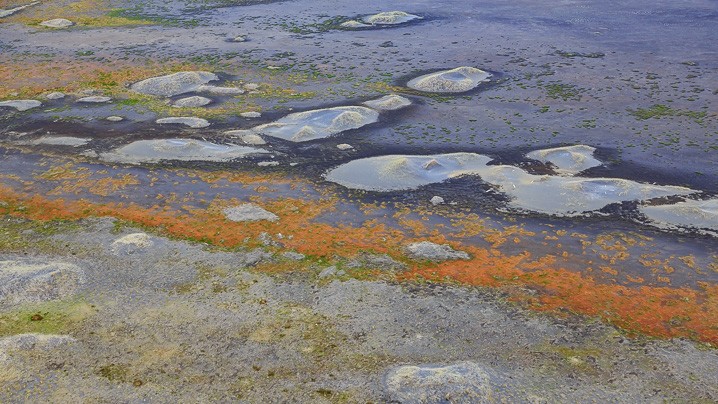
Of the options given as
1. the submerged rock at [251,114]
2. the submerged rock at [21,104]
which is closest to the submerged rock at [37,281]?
the submerged rock at [251,114]

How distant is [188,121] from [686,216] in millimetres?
34772

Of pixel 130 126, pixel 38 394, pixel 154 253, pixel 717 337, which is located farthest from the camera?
pixel 130 126

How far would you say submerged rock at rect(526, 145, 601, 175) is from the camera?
127ft

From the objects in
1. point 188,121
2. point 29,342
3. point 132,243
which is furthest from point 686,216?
point 188,121

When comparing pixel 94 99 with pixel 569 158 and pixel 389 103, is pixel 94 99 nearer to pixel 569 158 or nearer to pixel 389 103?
pixel 389 103

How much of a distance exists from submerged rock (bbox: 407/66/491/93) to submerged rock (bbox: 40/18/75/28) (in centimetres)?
5100

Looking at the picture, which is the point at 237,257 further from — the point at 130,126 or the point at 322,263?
the point at 130,126

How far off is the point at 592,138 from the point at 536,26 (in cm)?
3620

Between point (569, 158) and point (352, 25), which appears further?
point (352, 25)

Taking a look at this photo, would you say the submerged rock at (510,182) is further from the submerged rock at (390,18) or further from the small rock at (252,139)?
the submerged rock at (390,18)

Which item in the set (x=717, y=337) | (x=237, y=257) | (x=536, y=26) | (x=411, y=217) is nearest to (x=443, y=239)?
(x=411, y=217)

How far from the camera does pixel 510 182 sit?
3700 cm

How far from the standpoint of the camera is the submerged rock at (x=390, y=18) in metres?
78.6

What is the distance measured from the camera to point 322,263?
28250 millimetres
